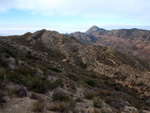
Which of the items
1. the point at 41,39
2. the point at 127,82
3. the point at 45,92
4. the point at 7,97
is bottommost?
the point at 127,82

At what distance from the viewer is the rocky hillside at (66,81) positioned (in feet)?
19.7

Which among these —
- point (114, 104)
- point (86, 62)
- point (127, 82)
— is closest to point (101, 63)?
point (86, 62)

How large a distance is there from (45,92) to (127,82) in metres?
16.3

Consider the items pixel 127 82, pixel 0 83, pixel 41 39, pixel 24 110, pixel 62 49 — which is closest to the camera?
pixel 24 110

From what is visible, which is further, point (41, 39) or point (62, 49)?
point (41, 39)

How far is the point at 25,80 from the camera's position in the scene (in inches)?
287

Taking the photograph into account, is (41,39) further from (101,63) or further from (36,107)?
(36,107)

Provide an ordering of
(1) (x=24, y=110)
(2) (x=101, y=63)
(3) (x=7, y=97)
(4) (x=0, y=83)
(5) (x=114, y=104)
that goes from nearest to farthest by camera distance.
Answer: (1) (x=24, y=110) < (3) (x=7, y=97) < (4) (x=0, y=83) < (5) (x=114, y=104) < (2) (x=101, y=63)

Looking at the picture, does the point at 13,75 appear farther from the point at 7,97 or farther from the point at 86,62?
the point at 86,62

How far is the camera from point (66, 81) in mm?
10672

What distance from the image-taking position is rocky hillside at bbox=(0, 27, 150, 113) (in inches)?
236

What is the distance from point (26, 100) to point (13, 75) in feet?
8.11

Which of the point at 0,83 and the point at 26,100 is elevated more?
the point at 0,83

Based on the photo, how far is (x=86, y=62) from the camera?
2778 centimetres
